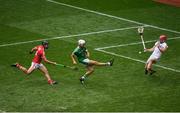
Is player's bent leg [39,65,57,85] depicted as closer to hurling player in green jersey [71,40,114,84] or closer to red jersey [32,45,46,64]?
→ red jersey [32,45,46,64]

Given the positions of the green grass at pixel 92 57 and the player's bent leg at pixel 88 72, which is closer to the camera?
the green grass at pixel 92 57

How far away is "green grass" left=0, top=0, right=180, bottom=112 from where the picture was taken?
26219mm

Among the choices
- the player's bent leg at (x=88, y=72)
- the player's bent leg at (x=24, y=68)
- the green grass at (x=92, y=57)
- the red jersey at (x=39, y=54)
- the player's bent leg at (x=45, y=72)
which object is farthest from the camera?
the player's bent leg at (x=88, y=72)

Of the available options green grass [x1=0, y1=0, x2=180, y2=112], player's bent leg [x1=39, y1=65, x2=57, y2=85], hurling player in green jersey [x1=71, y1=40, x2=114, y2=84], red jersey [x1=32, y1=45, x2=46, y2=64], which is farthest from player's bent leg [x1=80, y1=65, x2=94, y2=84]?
red jersey [x1=32, y1=45, x2=46, y2=64]

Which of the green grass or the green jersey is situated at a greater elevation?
the green jersey

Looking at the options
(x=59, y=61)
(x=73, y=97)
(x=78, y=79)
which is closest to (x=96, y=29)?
(x=59, y=61)

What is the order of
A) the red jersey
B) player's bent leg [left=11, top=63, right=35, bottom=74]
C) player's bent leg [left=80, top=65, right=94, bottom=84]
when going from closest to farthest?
the red jersey < player's bent leg [left=11, top=63, right=35, bottom=74] < player's bent leg [left=80, top=65, right=94, bottom=84]

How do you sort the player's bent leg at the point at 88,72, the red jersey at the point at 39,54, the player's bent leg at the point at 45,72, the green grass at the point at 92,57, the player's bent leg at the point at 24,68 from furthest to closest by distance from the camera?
the player's bent leg at the point at 88,72
the player's bent leg at the point at 24,68
the player's bent leg at the point at 45,72
the red jersey at the point at 39,54
the green grass at the point at 92,57

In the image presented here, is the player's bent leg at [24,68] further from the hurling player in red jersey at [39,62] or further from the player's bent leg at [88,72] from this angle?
the player's bent leg at [88,72]

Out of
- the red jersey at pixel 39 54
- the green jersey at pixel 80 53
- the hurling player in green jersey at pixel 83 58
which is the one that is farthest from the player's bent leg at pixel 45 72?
the green jersey at pixel 80 53

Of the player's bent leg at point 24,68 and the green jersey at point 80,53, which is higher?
the green jersey at point 80,53

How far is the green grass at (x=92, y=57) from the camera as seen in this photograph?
86.0ft

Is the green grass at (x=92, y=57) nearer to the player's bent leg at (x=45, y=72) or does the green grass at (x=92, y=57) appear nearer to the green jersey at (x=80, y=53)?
the player's bent leg at (x=45, y=72)

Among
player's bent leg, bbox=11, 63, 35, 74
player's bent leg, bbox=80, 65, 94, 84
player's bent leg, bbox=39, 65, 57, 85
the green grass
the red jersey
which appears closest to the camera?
the green grass
